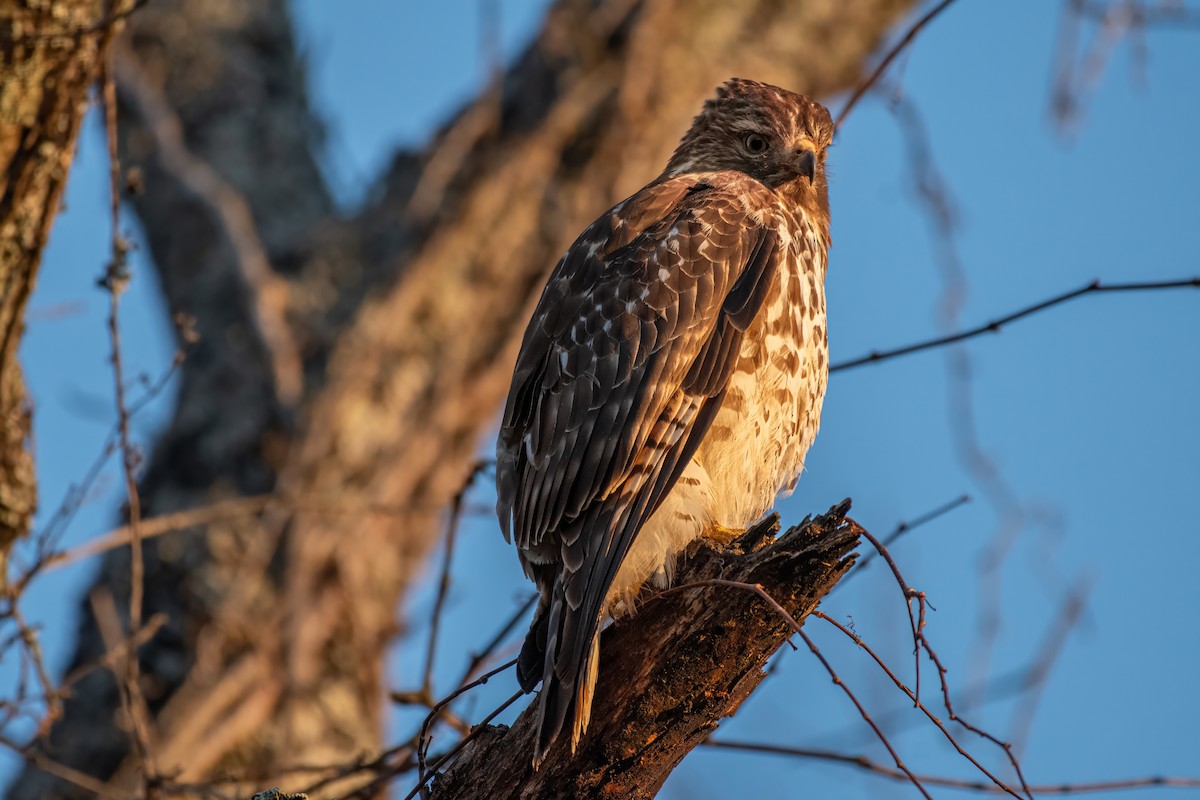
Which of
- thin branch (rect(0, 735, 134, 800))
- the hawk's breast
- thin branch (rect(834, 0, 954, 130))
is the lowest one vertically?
thin branch (rect(0, 735, 134, 800))

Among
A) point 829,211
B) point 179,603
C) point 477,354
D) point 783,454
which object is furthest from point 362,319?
point 783,454

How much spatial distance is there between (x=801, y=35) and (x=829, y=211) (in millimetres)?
3759

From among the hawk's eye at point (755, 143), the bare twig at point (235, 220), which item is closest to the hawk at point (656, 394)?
the hawk's eye at point (755, 143)

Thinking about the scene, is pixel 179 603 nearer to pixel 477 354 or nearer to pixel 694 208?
pixel 477 354

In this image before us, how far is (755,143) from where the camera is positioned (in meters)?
4.20

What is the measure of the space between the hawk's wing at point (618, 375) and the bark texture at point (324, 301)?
191cm

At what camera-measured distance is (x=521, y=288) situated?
22.6 feet

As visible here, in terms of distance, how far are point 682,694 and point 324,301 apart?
174 inches

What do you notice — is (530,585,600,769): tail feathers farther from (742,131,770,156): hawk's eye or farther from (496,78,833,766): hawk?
(742,131,770,156): hawk's eye

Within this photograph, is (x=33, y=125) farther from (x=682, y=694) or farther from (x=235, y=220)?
(x=235, y=220)

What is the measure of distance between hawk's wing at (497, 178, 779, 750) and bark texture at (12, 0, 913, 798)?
191 cm

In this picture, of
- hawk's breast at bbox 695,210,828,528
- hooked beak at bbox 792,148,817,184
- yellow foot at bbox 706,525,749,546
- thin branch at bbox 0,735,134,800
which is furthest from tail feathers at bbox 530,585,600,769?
hooked beak at bbox 792,148,817,184

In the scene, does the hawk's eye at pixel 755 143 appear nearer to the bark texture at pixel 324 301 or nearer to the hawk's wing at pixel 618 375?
the hawk's wing at pixel 618 375

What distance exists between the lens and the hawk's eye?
417cm
